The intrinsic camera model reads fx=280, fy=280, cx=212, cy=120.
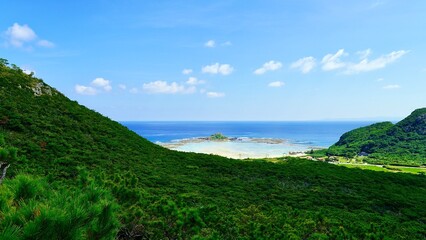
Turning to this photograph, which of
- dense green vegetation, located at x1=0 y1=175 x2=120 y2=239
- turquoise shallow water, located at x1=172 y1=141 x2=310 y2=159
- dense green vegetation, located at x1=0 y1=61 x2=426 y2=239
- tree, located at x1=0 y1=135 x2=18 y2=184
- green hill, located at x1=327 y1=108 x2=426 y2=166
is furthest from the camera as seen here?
green hill, located at x1=327 y1=108 x2=426 y2=166

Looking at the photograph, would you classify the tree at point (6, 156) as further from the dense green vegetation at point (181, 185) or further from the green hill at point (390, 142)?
the green hill at point (390, 142)

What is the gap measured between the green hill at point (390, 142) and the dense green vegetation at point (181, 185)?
59.7 metres

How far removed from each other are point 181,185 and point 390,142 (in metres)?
114

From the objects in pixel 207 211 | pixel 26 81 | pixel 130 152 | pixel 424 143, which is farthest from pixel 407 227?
pixel 424 143

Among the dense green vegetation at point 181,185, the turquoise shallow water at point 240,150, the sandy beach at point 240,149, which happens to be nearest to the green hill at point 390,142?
the sandy beach at point 240,149

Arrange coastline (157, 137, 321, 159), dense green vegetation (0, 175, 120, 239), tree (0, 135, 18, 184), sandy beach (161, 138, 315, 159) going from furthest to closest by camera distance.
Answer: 1. coastline (157, 137, 321, 159)
2. sandy beach (161, 138, 315, 159)
3. tree (0, 135, 18, 184)
4. dense green vegetation (0, 175, 120, 239)

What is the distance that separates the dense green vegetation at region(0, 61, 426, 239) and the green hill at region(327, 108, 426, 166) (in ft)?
196

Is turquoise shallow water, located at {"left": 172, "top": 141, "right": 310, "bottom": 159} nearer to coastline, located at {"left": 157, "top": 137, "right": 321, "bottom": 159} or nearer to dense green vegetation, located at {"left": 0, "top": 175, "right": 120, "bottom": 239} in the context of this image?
coastline, located at {"left": 157, "top": 137, "right": 321, "bottom": 159}

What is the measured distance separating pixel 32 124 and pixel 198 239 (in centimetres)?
2342

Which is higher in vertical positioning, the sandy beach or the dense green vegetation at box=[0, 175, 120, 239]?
the dense green vegetation at box=[0, 175, 120, 239]

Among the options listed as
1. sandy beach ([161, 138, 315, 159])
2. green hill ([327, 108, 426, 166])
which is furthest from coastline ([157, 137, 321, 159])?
green hill ([327, 108, 426, 166])

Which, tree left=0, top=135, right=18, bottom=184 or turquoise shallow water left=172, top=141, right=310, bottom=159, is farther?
turquoise shallow water left=172, top=141, right=310, bottom=159

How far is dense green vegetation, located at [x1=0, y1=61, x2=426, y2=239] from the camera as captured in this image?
31.6 feet

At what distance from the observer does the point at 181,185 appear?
24.2 meters
